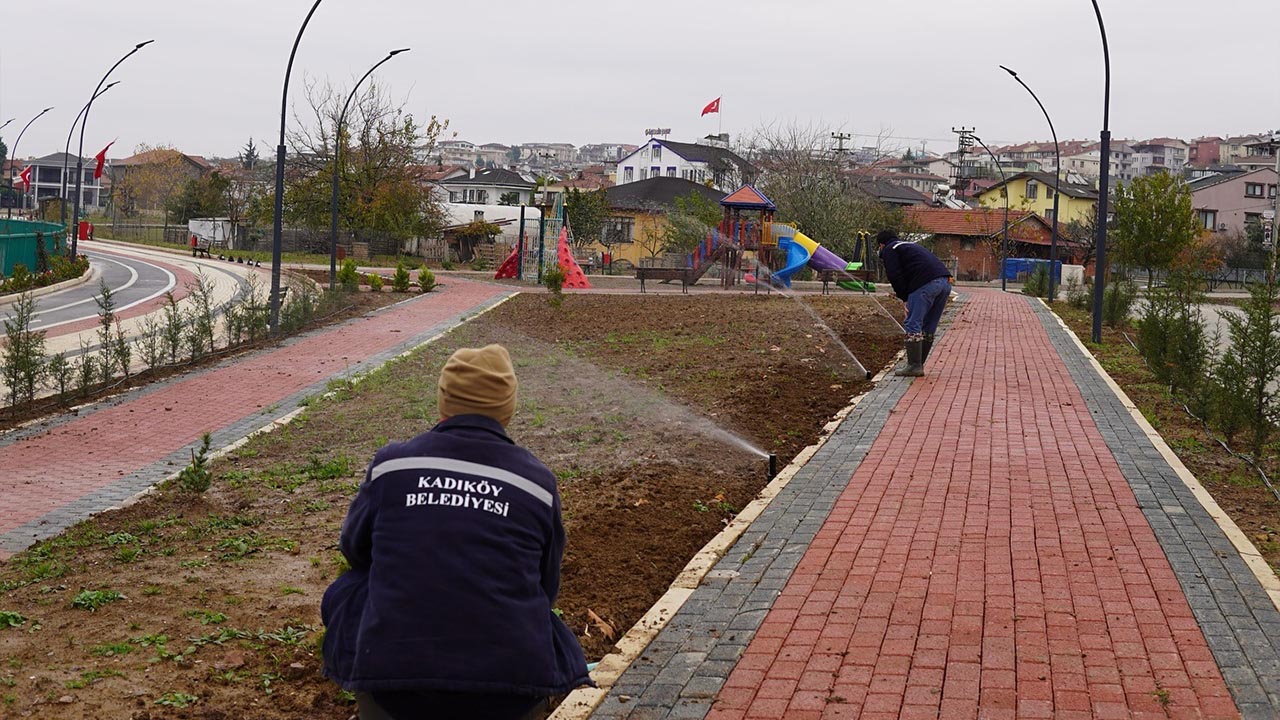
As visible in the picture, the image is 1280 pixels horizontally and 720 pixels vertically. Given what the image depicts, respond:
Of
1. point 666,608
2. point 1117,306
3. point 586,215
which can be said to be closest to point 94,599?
point 666,608

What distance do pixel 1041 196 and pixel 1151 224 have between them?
58.6 m

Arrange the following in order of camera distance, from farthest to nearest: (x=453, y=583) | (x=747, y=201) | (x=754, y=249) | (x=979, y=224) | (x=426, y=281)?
(x=979, y=224) → (x=754, y=249) → (x=747, y=201) → (x=426, y=281) → (x=453, y=583)

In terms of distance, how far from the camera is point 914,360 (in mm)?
15258

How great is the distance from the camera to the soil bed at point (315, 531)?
214 inches

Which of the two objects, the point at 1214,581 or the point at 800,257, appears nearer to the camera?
the point at 1214,581

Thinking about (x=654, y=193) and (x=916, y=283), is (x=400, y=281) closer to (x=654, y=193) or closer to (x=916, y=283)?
(x=916, y=283)

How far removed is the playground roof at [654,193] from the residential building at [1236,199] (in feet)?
110

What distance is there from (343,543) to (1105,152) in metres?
22.4

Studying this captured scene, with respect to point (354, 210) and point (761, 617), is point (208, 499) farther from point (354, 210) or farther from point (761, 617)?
point (354, 210)

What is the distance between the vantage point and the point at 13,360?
1350 centimetres

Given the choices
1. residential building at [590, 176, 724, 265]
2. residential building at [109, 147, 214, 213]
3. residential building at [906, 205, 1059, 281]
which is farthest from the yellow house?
residential building at [109, 147, 214, 213]

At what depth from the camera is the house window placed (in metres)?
71.4

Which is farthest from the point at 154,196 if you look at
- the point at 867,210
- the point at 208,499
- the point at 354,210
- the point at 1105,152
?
the point at 208,499

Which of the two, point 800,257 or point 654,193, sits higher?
point 654,193
